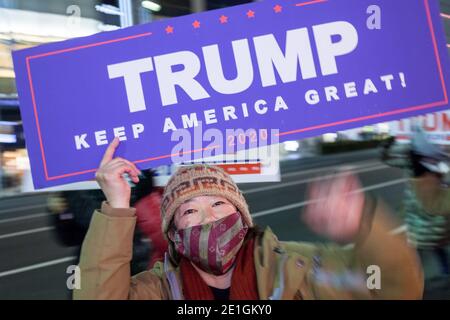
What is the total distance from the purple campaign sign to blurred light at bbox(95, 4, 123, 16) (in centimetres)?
9

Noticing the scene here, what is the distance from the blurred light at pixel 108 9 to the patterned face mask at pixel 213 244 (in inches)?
35.5

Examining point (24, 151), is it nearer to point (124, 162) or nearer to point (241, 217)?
point (124, 162)

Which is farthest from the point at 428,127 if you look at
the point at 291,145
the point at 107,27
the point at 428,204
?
the point at 107,27

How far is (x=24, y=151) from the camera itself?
187 cm

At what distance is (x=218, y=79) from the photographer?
1831 millimetres

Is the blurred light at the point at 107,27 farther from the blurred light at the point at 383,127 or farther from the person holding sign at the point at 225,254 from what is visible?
the blurred light at the point at 383,127

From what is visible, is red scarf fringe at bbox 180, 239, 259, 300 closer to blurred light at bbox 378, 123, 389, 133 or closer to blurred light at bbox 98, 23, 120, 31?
blurred light at bbox 378, 123, 389, 133

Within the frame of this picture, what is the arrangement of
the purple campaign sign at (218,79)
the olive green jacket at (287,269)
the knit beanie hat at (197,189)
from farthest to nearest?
the purple campaign sign at (218,79), the knit beanie hat at (197,189), the olive green jacket at (287,269)

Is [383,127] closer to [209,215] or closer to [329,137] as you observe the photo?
[329,137]

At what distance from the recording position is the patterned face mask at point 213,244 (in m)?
1.62

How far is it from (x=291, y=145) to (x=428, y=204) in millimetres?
732

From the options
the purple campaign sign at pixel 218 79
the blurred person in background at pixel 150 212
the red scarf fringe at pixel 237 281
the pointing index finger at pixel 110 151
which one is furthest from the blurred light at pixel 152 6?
the red scarf fringe at pixel 237 281

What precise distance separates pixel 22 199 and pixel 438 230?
1.79m

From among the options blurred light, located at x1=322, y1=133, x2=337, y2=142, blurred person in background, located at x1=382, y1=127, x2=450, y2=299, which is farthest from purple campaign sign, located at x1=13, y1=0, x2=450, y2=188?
blurred person in background, located at x1=382, y1=127, x2=450, y2=299
